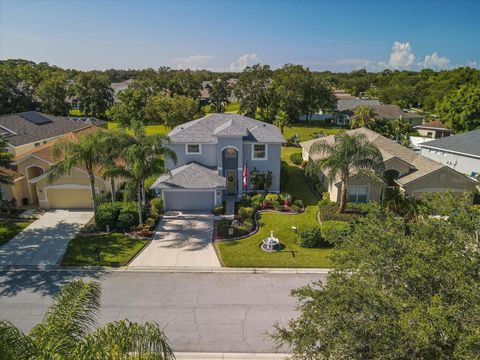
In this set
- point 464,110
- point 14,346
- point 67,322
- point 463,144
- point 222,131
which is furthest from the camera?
point 464,110

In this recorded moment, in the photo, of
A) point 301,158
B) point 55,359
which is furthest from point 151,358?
point 301,158

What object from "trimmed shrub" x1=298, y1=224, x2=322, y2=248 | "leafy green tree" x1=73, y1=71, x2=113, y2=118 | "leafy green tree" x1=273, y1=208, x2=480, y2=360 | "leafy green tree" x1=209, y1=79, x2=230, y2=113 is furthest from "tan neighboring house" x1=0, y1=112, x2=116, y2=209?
"leafy green tree" x1=209, y1=79, x2=230, y2=113

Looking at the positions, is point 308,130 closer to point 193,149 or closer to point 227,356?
point 193,149

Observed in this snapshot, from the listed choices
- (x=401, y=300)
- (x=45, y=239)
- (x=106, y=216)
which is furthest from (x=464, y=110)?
(x=45, y=239)

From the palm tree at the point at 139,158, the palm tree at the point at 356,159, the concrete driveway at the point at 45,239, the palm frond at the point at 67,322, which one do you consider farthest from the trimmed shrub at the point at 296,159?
the palm frond at the point at 67,322

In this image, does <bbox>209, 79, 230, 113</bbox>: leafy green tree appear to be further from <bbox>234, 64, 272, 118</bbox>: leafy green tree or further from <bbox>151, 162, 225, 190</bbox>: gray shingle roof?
<bbox>151, 162, 225, 190</bbox>: gray shingle roof

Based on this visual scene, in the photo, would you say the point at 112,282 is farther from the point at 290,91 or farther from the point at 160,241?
the point at 290,91

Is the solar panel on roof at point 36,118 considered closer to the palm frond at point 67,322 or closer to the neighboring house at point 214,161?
the neighboring house at point 214,161
